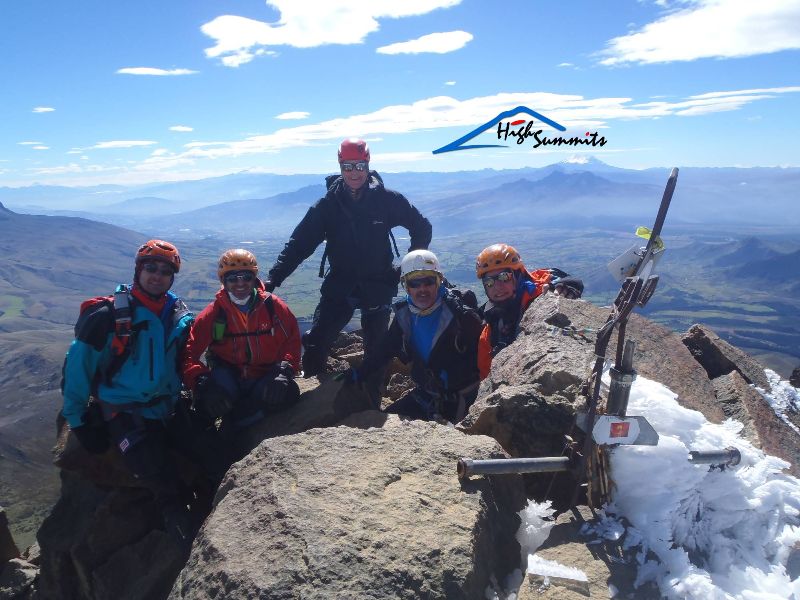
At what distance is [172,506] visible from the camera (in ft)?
24.3

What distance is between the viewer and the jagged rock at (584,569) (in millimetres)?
4074

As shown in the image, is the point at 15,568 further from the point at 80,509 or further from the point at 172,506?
A: the point at 172,506

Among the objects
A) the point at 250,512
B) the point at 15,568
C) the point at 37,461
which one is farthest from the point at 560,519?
the point at 37,461

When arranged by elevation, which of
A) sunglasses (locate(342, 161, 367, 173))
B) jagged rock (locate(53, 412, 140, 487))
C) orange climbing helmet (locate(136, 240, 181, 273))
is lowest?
jagged rock (locate(53, 412, 140, 487))

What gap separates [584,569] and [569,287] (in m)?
6.46

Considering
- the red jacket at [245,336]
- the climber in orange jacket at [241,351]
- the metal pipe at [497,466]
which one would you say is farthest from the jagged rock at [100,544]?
the metal pipe at [497,466]

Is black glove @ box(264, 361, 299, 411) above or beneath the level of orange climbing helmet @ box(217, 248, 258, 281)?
beneath

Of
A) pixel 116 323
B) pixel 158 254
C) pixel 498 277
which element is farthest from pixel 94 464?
pixel 498 277

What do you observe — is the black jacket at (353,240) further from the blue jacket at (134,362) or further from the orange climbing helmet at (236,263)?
the blue jacket at (134,362)

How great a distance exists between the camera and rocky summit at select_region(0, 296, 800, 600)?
12.9 ft

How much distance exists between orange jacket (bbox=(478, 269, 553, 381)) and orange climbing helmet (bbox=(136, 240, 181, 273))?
15.0ft

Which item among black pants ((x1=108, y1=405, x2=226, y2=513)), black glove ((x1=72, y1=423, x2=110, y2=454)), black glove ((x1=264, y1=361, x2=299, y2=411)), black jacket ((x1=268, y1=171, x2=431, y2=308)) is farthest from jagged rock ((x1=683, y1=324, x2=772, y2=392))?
black glove ((x1=72, y1=423, x2=110, y2=454))

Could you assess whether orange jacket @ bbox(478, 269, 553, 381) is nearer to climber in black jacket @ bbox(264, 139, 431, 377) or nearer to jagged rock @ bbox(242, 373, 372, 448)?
jagged rock @ bbox(242, 373, 372, 448)

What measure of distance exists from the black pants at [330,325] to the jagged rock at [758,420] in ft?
18.4
